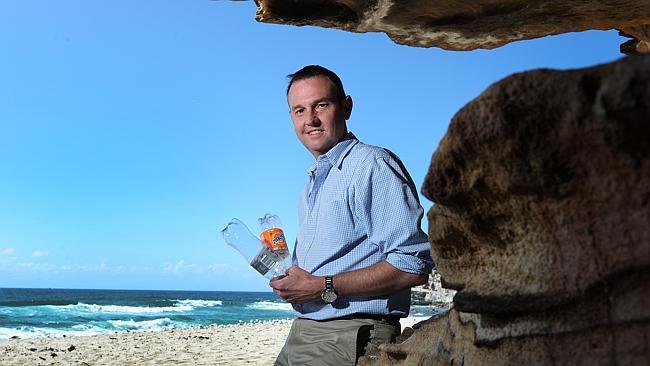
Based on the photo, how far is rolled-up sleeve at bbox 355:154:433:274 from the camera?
2.43 metres

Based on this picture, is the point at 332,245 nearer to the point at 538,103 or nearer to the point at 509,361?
the point at 509,361

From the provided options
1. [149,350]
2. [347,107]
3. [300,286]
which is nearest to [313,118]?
[347,107]

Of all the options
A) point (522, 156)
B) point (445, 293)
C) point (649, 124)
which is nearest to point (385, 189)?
point (522, 156)

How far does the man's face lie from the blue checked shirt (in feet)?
0.37

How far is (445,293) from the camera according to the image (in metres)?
32.4

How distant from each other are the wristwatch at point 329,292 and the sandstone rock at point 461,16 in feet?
8.66

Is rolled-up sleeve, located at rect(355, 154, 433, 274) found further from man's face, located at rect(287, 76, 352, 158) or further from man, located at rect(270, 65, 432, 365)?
man's face, located at rect(287, 76, 352, 158)

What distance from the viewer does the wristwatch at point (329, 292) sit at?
8.16 ft

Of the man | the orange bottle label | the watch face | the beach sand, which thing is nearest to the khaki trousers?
the man

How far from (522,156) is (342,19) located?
373cm

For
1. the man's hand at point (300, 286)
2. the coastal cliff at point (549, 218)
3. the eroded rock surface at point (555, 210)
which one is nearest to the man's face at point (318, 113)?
the man's hand at point (300, 286)

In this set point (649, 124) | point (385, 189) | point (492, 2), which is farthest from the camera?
point (492, 2)

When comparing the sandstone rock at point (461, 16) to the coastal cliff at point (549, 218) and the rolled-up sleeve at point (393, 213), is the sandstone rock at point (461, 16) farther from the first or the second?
the coastal cliff at point (549, 218)

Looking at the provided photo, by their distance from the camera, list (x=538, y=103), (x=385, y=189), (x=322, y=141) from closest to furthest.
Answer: (x=538, y=103) → (x=385, y=189) → (x=322, y=141)
